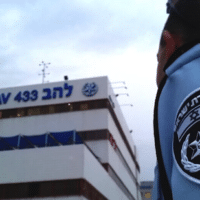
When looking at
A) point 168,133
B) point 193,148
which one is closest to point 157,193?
point 168,133

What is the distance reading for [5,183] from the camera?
617 inches

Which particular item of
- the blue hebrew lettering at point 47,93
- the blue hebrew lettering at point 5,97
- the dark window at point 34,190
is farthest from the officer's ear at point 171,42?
the blue hebrew lettering at point 5,97

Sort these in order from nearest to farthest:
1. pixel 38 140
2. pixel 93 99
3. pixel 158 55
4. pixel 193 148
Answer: pixel 193 148 < pixel 158 55 < pixel 38 140 < pixel 93 99

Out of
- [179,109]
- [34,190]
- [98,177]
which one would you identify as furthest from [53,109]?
[179,109]

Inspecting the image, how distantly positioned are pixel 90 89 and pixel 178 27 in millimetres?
22561

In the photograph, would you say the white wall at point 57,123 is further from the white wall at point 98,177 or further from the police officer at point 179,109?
the police officer at point 179,109

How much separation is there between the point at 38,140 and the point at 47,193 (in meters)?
5.09

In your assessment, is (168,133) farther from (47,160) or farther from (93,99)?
(93,99)

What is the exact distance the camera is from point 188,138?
916 mm

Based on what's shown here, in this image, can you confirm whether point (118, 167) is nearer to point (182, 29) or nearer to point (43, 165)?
point (43, 165)

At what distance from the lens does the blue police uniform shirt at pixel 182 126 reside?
2.89ft

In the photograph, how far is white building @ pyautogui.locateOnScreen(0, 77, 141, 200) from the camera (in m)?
15.2

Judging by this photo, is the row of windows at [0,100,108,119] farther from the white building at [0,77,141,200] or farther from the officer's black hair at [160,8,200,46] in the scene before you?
the officer's black hair at [160,8,200,46]

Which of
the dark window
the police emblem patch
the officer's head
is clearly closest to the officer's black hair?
the officer's head
